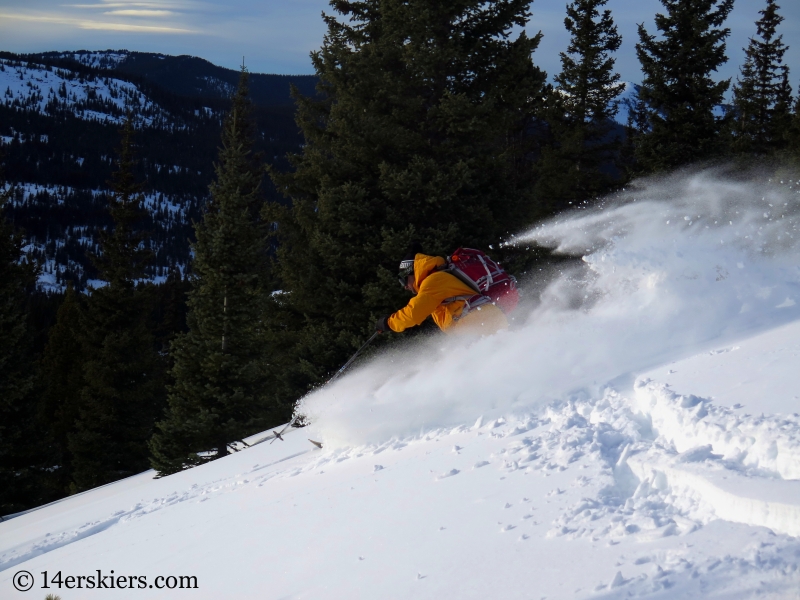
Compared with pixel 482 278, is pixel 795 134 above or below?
above

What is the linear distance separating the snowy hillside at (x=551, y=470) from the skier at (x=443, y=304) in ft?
0.96

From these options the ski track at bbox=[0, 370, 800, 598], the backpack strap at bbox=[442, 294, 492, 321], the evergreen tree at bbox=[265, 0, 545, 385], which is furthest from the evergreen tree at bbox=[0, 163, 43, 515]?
the ski track at bbox=[0, 370, 800, 598]

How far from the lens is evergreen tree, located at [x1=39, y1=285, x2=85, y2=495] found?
108ft

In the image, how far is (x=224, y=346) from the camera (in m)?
18.3

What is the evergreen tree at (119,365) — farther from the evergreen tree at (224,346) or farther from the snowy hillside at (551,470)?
the snowy hillside at (551,470)

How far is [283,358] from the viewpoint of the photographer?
17.5 metres

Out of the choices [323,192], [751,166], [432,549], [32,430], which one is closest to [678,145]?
[751,166]

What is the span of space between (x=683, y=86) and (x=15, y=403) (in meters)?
28.0

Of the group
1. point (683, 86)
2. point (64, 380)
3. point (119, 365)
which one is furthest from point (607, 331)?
point (64, 380)

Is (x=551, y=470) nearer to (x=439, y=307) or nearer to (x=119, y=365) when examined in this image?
(x=439, y=307)

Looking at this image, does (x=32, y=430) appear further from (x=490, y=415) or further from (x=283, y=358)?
(x=490, y=415)

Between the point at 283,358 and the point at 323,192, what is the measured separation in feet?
16.7

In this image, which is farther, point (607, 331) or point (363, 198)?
point (363, 198)

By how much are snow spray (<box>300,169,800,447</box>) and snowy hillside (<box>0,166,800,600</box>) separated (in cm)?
4
